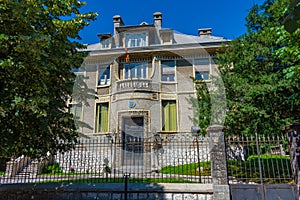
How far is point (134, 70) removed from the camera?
16734mm

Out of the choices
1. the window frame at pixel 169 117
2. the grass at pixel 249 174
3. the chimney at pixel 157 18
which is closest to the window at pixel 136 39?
the chimney at pixel 157 18

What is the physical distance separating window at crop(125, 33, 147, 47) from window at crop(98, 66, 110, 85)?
2.70 metres

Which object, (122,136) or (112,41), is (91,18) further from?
(112,41)

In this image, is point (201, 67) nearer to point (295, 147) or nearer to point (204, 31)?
point (204, 31)

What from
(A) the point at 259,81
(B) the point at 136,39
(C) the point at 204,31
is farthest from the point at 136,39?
(A) the point at 259,81

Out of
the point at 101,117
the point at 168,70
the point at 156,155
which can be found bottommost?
the point at 156,155

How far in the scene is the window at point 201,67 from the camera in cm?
1641

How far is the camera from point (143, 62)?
1705 cm

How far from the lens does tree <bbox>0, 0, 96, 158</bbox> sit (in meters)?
4.93

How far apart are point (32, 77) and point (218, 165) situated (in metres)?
5.36

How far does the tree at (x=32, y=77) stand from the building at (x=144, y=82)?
8.19m

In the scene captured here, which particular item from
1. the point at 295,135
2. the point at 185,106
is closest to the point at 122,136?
the point at 185,106

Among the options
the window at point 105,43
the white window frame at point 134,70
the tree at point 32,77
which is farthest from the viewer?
the window at point 105,43

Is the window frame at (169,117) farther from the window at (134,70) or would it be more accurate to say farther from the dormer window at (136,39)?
the dormer window at (136,39)
